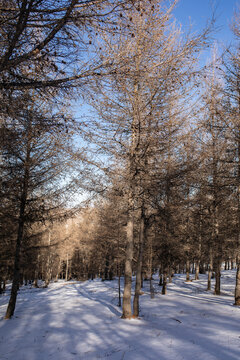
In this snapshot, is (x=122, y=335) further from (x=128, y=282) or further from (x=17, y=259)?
(x=17, y=259)

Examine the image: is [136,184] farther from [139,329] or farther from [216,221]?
[216,221]

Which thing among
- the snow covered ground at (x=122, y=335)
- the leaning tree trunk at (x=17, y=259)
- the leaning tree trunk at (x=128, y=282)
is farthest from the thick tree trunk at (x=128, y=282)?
the leaning tree trunk at (x=17, y=259)

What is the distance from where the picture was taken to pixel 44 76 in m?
3.93

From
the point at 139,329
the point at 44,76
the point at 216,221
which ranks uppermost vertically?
the point at 44,76

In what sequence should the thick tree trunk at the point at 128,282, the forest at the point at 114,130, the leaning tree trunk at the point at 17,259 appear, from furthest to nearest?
the leaning tree trunk at the point at 17,259, the thick tree trunk at the point at 128,282, the forest at the point at 114,130

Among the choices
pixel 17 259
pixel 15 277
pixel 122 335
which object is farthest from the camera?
pixel 17 259

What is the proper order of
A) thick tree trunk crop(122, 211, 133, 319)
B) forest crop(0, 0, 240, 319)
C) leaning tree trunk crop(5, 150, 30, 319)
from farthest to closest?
leaning tree trunk crop(5, 150, 30, 319) → thick tree trunk crop(122, 211, 133, 319) → forest crop(0, 0, 240, 319)

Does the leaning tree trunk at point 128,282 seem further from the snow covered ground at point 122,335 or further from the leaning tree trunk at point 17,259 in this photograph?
the leaning tree trunk at point 17,259

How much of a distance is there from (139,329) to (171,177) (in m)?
4.62

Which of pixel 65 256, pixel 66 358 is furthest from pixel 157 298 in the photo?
pixel 65 256

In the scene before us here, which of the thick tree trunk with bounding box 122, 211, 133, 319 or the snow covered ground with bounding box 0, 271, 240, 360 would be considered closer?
the snow covered ground with bounding box 0, 271, 240, 360

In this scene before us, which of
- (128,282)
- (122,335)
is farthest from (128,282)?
(122,335)

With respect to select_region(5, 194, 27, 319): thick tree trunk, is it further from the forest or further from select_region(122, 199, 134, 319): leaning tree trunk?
select_region(122, 199, 134, 319): leaning tree trunk

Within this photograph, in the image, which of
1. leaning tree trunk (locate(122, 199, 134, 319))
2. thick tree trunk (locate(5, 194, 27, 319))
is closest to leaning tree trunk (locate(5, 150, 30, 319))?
thick tree trunk (locate(5, 194, 27, 319))
